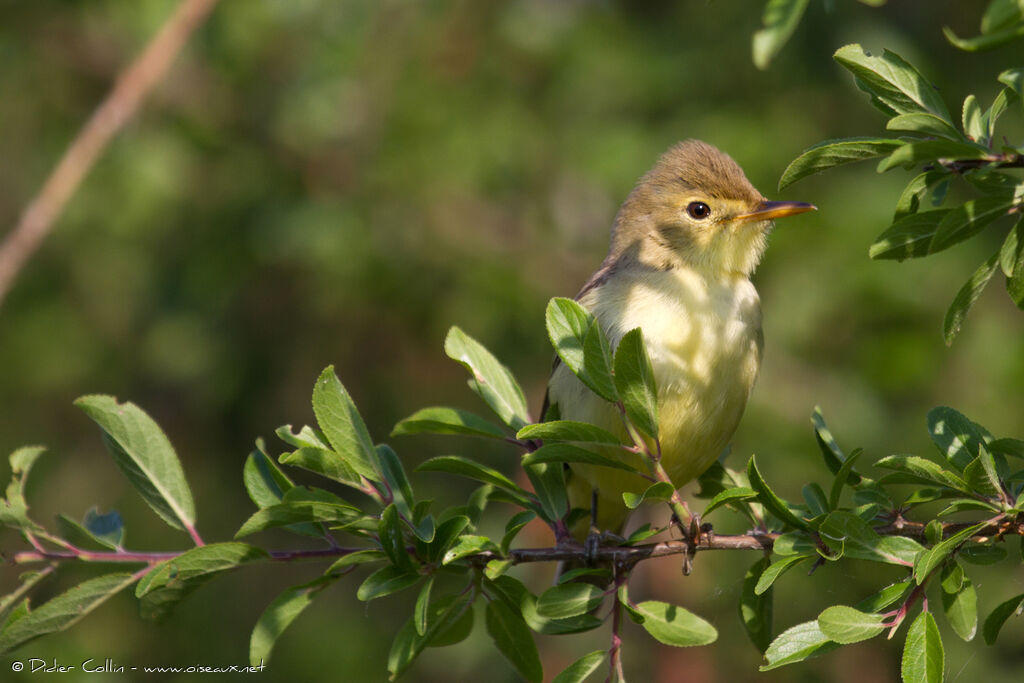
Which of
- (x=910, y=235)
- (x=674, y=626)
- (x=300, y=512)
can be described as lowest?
(x=674, y=626)

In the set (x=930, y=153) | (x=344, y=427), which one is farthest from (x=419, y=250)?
(x=930, y=153)

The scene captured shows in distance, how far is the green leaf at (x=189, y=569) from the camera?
250cm

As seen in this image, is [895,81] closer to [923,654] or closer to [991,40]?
[991,40]

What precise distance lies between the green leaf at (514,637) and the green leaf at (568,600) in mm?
115

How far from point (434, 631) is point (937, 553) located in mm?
1122

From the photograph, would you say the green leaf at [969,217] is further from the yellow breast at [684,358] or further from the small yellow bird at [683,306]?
the yellow breast at [684,358]

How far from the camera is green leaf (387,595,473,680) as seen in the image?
2.44 m

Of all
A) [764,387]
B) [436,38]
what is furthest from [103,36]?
[764,387]

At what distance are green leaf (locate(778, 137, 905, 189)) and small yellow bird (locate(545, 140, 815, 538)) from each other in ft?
3.37

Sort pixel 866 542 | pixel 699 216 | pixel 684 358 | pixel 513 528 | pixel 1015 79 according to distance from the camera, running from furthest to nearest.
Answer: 1. pixel 699 216
2. pixel 684 358
3. pixel 513 528
4. pixel 866 542
5. pixel 1015 79

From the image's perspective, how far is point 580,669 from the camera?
8.36 ft

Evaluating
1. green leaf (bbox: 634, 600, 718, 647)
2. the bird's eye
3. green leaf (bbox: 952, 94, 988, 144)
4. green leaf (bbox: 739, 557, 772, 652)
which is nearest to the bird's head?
the bird's eye

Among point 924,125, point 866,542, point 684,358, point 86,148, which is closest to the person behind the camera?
point 924,125

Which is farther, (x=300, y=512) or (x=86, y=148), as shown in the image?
(x=86, y=148)
